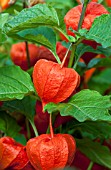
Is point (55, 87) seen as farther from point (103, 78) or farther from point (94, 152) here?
point (103, 78)

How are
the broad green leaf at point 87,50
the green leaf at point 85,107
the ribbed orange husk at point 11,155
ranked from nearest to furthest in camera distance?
the green leaf at point 85,107, the ribbed orange husk at point 11,155, the broad green leaf at point 87,50

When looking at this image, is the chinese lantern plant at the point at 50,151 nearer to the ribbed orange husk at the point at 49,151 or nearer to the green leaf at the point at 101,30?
the ribbed orange husk at the point at 49,151

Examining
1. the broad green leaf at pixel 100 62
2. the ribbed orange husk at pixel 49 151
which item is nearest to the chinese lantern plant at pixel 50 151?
the ribbed orange husk at pixel 49 151

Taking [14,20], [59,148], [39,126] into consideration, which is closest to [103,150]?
[39,126]

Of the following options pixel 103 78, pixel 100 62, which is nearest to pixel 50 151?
pixel 100 62

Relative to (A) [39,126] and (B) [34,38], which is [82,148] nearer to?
(A) [39,126]
